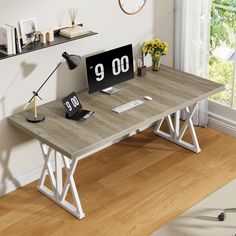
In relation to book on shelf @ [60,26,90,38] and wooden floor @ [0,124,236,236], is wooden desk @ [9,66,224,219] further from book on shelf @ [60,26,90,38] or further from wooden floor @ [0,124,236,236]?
book on shelf @ [60,26,90,38]

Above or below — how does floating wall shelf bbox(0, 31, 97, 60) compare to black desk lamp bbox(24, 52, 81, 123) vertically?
above

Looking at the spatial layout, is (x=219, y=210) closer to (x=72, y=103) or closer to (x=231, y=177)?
(x=231, y=177)

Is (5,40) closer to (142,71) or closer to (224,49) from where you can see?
(142,71)

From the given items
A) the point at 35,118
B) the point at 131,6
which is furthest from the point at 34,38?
the point at 131,6

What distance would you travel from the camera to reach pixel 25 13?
13.6ft

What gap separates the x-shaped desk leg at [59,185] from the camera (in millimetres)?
4191

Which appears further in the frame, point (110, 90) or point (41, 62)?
point (110, 90)

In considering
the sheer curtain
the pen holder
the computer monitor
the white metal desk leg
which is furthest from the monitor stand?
the sheer curtain

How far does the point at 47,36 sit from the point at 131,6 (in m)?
0.95

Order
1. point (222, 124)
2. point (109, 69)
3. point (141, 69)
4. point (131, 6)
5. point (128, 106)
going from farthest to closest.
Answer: point (222, 124) → point (141, 69) → point (131, 6) → point (109, 69) → point (128, 106)

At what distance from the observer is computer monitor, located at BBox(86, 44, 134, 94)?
457cm

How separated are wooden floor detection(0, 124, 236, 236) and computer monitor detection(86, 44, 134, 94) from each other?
2.24 feet

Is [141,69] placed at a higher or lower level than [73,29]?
lower

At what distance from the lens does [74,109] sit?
433cm
